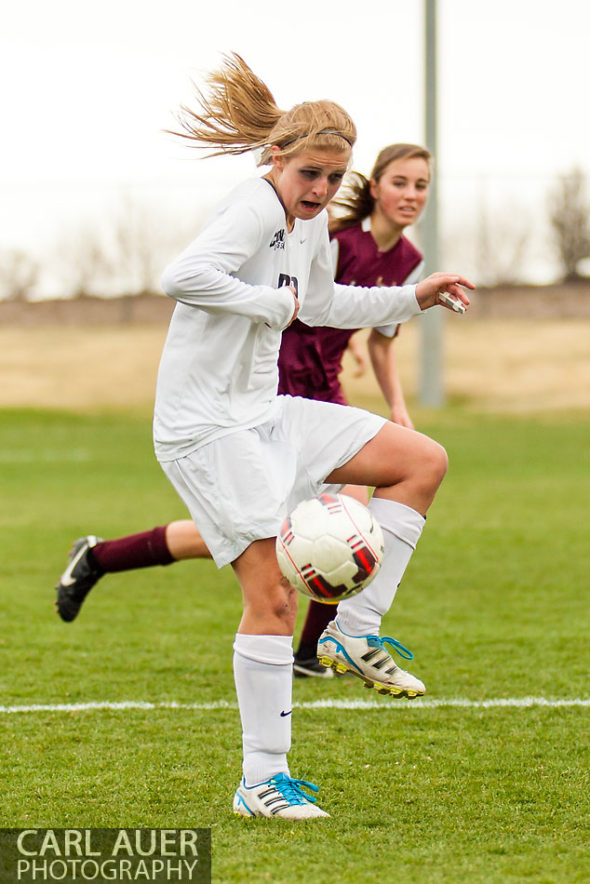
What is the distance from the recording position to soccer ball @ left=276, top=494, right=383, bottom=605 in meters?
3.10

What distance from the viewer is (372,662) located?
11.8 feet

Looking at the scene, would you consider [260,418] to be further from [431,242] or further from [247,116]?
[431,242]

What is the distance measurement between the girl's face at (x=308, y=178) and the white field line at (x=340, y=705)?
196cm

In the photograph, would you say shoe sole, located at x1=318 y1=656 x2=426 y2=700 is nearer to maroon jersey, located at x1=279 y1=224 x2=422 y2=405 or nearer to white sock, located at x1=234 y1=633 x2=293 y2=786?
white sock, located at x1=234 y1=633 x2=293 y2=786

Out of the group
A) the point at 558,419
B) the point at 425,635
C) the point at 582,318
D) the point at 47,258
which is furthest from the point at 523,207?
the point at 425,635

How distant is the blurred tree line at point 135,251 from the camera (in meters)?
24.9

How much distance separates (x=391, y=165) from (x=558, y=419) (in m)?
15.7

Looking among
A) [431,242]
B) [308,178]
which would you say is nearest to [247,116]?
[308,178]

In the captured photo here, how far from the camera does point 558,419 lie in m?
20.2

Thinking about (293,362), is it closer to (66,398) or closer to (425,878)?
(425,878)

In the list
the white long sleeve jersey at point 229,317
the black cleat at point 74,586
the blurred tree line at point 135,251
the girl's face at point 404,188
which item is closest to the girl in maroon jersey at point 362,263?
the girl's face at point 404,188

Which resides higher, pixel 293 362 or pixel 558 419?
pixel 293 362

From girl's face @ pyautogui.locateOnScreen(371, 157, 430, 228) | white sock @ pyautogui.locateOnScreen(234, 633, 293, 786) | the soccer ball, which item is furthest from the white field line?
girl's face @ pyautogui.locateOnScreen(371, 157, 430, 228)

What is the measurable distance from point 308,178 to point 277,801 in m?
1.69
